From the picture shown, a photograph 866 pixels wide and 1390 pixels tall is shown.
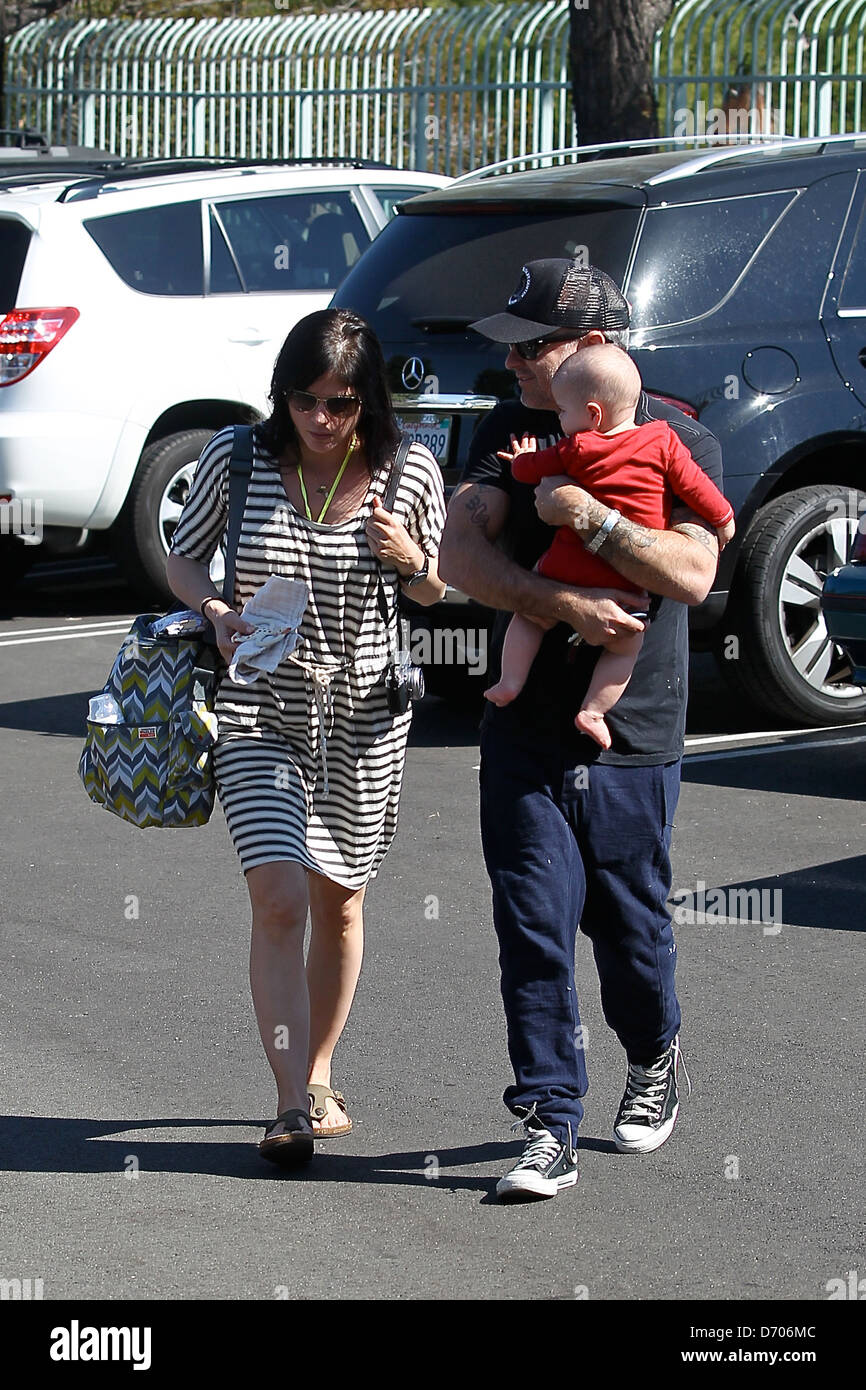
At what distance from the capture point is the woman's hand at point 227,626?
4.24 metres

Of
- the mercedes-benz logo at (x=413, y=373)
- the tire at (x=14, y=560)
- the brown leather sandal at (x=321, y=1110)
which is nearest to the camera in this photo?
the brown leather sandal at (x=321, y=1110)

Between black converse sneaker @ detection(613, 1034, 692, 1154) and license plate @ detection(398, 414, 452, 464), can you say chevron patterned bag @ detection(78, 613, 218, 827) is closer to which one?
black converse sneaker @ detection(613, 1034, 692, 1154)

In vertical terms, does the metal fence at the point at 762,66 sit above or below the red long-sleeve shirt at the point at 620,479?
above

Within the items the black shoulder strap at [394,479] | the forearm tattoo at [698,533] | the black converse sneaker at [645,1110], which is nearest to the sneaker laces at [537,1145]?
the black converse sneaker at [645,1110]

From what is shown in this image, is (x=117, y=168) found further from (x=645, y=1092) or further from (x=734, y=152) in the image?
(x=645, y=1092)

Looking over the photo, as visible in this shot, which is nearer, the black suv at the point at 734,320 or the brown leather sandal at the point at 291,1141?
the brown leather sandal at the point at 291,1141

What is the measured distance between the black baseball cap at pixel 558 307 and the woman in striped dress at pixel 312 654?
1.33 ft

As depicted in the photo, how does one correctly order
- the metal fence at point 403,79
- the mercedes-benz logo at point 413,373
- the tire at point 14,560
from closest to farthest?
the mercedes-benz logo at point 413,373
the tire at point 14,560
the metal fence at point 403,79

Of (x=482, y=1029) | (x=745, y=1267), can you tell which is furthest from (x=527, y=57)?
(x=745, y=1267)

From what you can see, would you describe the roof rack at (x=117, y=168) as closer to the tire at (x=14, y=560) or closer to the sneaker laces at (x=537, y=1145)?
the tire at (x=14, y=560)

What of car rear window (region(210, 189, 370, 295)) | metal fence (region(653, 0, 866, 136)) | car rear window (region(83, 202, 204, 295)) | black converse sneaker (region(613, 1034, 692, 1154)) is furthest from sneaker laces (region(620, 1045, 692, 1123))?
metal fence (region(653, 0, 866, 136))

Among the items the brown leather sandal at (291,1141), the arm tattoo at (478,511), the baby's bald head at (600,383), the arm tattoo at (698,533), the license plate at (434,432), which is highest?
the license plate at (434,432)

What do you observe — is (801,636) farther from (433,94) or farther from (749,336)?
(433,94)
